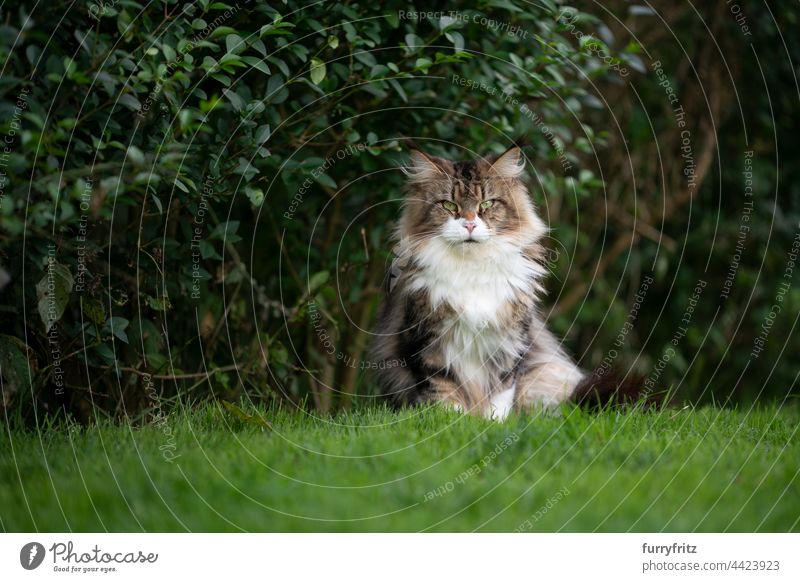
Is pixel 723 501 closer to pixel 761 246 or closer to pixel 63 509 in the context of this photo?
pixel 63 509

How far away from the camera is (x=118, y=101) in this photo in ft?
10.4

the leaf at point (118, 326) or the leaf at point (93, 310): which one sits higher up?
the leaf at point (93, 310)

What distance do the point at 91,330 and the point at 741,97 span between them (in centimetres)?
581

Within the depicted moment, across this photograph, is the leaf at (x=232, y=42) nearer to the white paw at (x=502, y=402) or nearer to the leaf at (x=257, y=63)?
the leaf at (x=257, y=63)

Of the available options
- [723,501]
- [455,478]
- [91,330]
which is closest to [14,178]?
[91,330]
